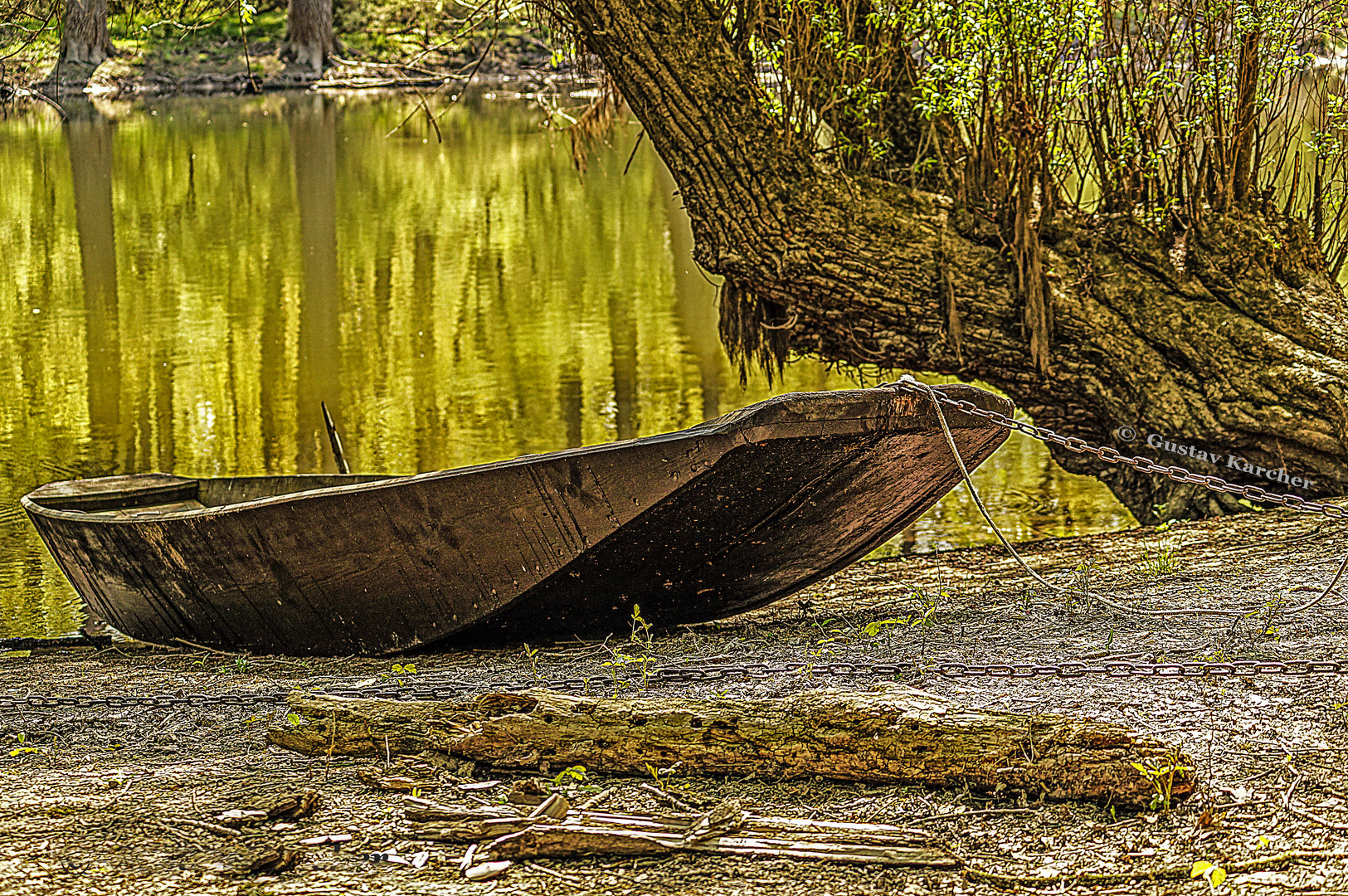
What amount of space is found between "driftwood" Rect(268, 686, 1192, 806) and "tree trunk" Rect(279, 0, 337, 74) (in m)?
46.4

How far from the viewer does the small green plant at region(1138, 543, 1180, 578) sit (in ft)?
18.8

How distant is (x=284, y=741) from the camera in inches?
143

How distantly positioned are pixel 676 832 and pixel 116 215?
20.7m

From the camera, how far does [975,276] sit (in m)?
7.15

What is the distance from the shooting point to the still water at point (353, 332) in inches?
373

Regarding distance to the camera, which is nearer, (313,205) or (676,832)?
(676,832)

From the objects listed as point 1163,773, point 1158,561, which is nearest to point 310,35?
point 1158,561

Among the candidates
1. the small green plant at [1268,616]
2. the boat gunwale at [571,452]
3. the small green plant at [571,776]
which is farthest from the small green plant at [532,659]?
the small green plant at [1268,616]

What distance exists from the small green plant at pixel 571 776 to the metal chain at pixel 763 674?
65 cm

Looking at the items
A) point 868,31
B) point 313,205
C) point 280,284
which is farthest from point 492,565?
point 313,205

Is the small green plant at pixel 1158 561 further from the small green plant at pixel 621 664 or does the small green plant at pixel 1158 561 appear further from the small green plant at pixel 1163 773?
the small green plant at pixel 1163 773

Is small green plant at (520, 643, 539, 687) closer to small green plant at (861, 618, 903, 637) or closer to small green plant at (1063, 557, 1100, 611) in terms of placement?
small green plant at (861, 618, 903, 637)

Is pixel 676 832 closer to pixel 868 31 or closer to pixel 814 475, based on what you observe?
pixel 814 475

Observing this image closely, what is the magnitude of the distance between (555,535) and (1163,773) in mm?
2305
